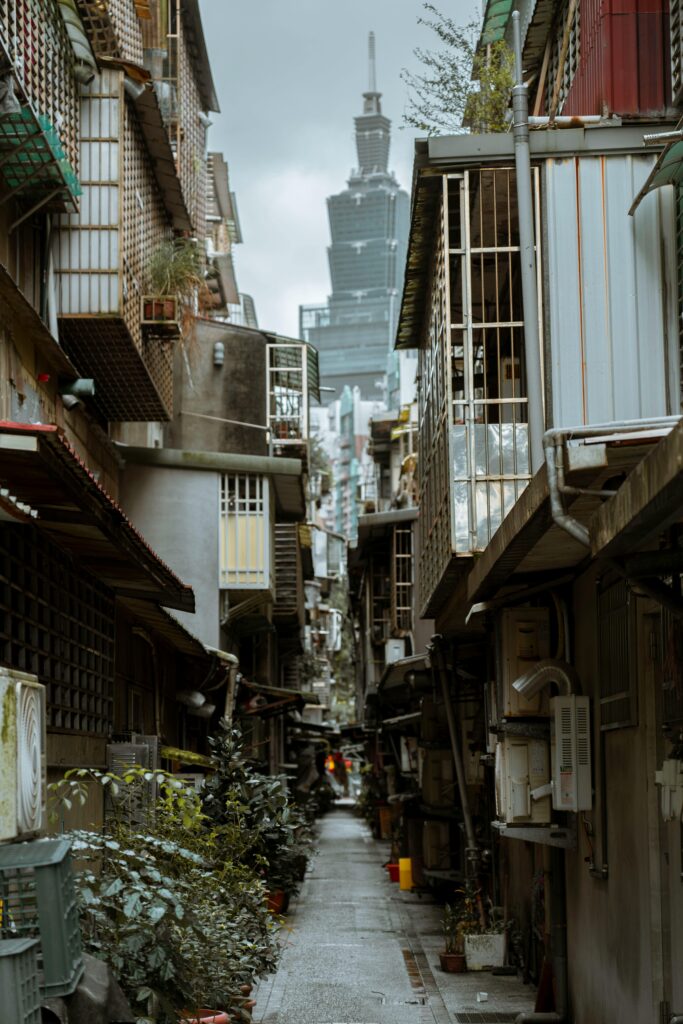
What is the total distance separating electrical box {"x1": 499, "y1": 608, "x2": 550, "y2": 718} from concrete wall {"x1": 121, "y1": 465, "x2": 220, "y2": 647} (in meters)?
12.7

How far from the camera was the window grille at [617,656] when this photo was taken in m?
9.53

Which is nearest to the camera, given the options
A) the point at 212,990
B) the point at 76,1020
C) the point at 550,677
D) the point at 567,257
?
the point at 76,1020

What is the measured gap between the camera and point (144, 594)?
48.3ft

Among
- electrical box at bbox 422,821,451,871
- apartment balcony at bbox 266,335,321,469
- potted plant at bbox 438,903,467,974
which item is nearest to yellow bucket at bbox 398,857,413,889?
electrical box at bbox 422,821,451,871

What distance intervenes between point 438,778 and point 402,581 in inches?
508

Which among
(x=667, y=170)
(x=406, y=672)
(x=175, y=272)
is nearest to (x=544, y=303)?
(x=667, y=170)

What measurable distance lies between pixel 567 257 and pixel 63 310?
22.5ft

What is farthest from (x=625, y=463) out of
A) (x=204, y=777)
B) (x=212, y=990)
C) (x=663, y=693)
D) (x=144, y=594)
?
(x=204, y=777)

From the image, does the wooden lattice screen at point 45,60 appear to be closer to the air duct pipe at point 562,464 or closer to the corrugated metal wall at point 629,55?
the corrugated metal wall at point 629,55

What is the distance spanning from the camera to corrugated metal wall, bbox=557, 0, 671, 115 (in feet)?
40.6

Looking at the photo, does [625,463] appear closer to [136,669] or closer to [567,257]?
[567,257]

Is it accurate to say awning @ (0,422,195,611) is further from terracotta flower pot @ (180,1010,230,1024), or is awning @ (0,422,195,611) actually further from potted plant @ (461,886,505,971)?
potted plant @ (461,886,505,971)

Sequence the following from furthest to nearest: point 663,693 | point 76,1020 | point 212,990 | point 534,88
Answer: point 534,88
point 212,990
point 663,693
point 76,1020

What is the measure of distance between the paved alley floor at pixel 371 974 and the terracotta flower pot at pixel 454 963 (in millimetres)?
138
